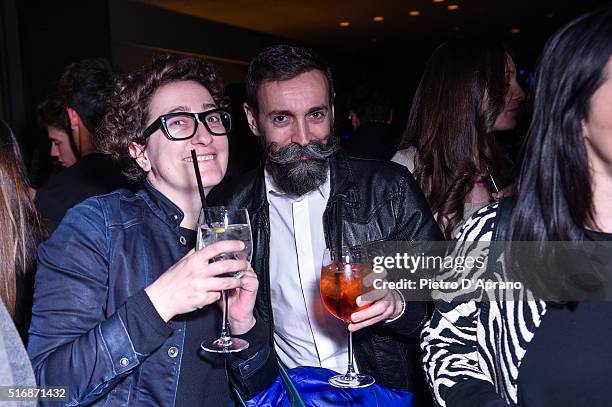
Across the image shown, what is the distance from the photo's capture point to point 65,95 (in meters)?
3.43

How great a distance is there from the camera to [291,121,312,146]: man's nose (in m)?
2.25

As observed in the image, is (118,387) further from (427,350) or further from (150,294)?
(427,350)

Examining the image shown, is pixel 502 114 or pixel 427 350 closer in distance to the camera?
pixel 427 350

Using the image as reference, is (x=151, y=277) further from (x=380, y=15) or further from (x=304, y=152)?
(x=380, y=15)

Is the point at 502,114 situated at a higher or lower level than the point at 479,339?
higher

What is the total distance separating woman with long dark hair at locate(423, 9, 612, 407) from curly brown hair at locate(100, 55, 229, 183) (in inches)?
38.3

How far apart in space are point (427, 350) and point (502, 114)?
177cm

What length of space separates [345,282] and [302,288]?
2.02ft

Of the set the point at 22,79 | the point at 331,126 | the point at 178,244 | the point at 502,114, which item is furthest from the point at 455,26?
the point at 178,244

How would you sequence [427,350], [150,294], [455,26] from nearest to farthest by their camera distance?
[150,294] → [427,350] → [455,26]

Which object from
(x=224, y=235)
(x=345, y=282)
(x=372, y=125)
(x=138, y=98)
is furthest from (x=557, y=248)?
(x=372, y=125)

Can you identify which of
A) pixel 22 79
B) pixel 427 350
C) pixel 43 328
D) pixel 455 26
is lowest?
pixel 427 350

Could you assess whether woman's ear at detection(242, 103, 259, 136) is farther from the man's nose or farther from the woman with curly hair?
the woman with curly hair

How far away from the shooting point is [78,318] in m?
1.48
